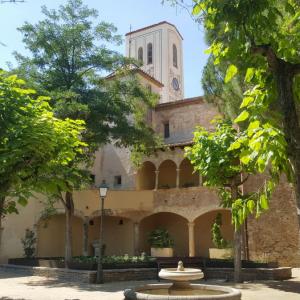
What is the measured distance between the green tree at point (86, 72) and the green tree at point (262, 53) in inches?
587

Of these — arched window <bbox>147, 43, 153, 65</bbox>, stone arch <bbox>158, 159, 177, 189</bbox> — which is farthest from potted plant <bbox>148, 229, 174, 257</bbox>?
arched window <bbox>147, 43, 153, 65</bbox>

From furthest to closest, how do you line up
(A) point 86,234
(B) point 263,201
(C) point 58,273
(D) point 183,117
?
(D) point 183,117
(A) point 86,234
(C) point 58,273
(B) point 263,201

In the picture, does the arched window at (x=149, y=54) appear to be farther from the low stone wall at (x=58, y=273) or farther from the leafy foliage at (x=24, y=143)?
the leafy foliage at (x=24, y=143)

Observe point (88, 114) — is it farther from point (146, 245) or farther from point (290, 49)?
point (290, 49)

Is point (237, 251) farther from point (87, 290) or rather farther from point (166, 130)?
point (166, 130)

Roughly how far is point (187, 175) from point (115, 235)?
5.89 m

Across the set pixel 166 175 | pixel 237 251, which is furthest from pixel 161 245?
pixel 237 251

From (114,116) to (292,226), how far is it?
31.0 feet

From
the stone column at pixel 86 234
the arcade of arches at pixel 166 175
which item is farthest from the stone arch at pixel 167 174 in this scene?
the stone column at pixel 86 234

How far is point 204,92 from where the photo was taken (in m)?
22.5

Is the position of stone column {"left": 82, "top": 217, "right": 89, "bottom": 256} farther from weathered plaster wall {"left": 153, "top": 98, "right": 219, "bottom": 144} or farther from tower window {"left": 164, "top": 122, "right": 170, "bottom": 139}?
tower window {"left": 164, "top": 122, "right": 170, "bottom": 139}

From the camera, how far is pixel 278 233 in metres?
19.5

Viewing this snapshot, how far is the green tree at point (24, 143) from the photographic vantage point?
7.25m

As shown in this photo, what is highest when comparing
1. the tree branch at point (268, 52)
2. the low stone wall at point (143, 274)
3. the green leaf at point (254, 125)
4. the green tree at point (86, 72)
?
the green tree at point (86, 72)
